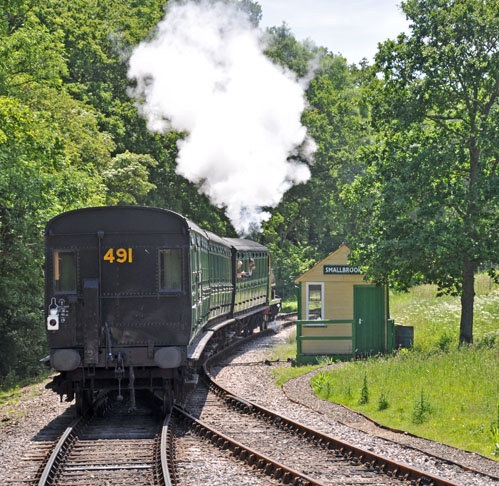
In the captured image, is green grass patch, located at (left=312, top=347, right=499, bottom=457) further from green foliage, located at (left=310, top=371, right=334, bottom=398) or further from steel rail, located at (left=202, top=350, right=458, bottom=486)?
steel rail, located at (left=202, top=350, right=458, bottom=486)

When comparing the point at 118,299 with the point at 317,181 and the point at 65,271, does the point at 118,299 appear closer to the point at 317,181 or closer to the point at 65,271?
the point at 65,271

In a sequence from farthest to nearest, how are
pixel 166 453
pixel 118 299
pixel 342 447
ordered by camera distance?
pixel 118 299
pixel 342 447
pixel 166 453

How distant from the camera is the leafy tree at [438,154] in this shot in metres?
23.1

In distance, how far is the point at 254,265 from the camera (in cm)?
2981

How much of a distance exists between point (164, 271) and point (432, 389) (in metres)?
5.42

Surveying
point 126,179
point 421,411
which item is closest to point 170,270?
point 421,411

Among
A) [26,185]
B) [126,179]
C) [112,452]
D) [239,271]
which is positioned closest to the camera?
[112,452]

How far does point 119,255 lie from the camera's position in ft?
48.0

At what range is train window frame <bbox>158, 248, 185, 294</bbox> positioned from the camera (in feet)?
48.3

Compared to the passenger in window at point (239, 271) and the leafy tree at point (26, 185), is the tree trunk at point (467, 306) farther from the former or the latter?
the leafy tree at point (26, 185)

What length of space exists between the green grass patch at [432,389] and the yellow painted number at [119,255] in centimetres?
478

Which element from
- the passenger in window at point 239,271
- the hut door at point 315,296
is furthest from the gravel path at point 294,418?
the passenger in window at point 239,271

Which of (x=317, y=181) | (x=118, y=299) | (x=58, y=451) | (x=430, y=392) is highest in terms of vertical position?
(x=317, y=181)

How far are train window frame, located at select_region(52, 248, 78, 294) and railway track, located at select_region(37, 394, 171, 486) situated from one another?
2.12m
